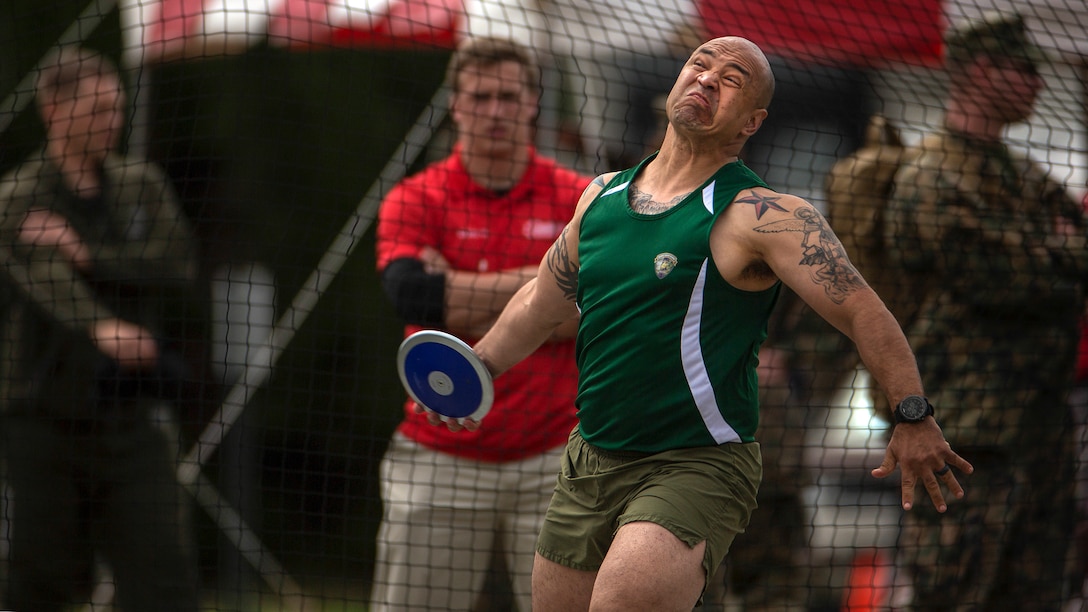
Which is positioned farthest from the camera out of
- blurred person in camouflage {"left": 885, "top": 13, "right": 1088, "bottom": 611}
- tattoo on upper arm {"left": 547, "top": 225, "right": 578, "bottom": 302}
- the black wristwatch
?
blurred person in camouflage {"left": 885, "top": 13, "right": 1088, "bottom": 611}

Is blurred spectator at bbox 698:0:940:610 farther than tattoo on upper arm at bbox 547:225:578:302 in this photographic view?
Yes

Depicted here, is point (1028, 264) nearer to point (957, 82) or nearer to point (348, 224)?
point (957, 82)

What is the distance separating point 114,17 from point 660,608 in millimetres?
4176

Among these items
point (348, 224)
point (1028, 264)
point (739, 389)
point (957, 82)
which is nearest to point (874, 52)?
point (957, 82)

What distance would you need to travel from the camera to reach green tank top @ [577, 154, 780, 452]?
8.79 feet

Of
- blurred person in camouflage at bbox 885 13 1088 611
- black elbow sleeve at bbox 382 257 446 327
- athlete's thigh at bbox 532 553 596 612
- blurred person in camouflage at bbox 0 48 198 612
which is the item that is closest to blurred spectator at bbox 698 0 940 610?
blurred person in camouflage at bbox 885 13 1088 611

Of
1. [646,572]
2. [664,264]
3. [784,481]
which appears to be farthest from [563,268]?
[784,481]

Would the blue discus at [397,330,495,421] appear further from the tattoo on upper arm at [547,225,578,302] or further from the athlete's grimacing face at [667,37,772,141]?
the athlete's grimacing face at [667,37,772,141]

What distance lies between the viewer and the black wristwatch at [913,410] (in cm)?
247

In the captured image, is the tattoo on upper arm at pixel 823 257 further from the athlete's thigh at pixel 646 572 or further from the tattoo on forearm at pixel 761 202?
the athlete's thigh at pixel 646 572

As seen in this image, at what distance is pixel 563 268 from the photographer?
3.02 m

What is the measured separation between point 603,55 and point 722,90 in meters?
2.91

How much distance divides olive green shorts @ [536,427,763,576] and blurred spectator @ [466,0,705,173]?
7.44 ft

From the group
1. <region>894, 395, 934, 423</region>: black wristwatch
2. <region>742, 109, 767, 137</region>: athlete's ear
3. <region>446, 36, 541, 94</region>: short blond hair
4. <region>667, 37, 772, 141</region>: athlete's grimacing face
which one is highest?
<region>667, 37, 772, 141</region>: athlete's grimacing face
